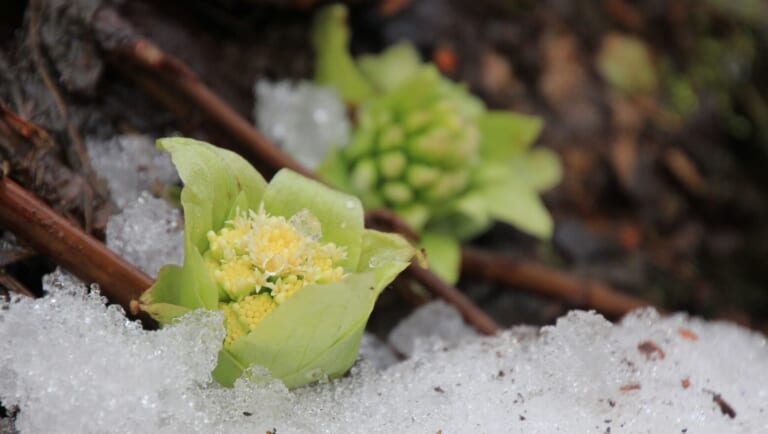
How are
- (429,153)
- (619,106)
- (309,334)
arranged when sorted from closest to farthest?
(309,334) → (429,153) → (619,106)

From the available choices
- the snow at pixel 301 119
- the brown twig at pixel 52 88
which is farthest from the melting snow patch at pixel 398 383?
the snow at pixel 301 119

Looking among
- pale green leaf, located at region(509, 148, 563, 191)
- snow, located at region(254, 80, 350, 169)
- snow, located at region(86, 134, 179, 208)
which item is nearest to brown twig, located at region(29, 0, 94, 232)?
snow, located at region(86, 134, 179, 208)

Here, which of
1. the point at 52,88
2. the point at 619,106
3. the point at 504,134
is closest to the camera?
the point at 52,88

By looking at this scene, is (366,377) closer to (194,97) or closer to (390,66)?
(194,97)

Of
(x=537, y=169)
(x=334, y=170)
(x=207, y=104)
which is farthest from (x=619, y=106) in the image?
(x=207, y=104)

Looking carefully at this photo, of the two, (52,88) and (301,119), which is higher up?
(52,88)

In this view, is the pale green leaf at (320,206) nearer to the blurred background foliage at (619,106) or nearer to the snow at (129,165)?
the snow at (129,165)
